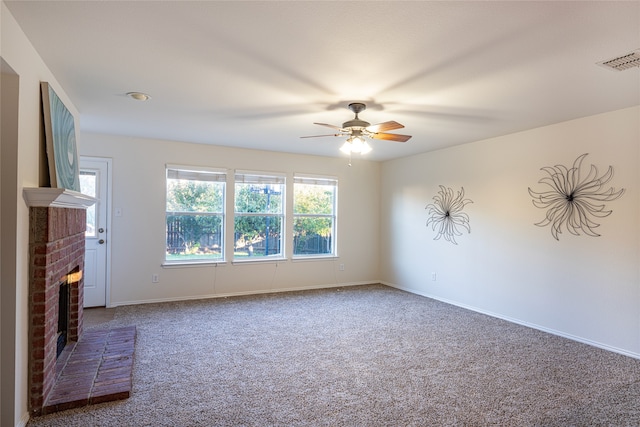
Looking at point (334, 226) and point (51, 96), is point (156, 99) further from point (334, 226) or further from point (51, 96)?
point (334, 226)

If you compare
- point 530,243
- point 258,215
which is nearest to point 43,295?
point 258,215

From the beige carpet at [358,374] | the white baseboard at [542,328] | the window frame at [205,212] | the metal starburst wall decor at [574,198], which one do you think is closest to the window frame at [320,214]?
the window frame at [205,212]

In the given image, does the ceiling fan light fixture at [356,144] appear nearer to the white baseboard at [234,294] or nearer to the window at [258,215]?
the window at [258,215]

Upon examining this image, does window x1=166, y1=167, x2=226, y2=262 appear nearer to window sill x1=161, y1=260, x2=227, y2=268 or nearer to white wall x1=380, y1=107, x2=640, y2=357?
window sill x1=161, y1=260, x2=227, y2=268

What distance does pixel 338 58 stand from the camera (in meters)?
2.52

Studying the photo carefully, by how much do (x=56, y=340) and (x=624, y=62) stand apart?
470cm

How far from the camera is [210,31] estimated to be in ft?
7.15

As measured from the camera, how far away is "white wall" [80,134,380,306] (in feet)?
16.8

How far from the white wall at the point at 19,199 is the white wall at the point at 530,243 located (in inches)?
193

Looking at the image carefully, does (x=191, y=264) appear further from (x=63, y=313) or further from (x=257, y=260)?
(x=63, y=313)

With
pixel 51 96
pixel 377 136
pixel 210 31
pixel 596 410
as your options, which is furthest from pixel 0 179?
pixel 596 410

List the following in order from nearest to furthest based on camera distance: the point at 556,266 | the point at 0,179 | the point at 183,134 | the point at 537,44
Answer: the point at 0,179 → the point at 537,44 → the point at 556,266 → the point at 183,134

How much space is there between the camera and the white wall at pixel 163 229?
5113 mm

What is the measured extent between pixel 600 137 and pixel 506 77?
1735 mm
